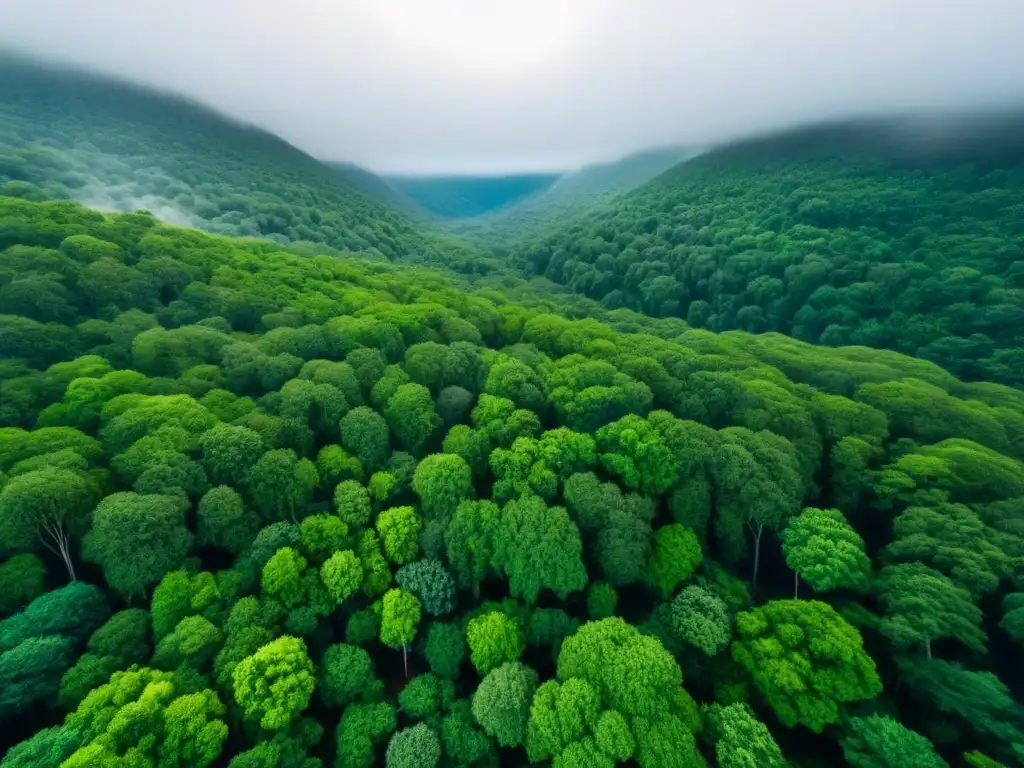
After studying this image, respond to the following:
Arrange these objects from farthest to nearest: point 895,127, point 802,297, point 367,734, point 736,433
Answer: point 895,127
point 802,297
point 736,433
point 367,734

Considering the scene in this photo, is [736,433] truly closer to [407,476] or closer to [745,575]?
[745,575]

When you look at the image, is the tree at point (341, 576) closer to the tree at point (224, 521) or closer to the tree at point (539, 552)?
the tree at point (224, 521)

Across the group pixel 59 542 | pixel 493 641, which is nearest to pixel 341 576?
pixel 493 641

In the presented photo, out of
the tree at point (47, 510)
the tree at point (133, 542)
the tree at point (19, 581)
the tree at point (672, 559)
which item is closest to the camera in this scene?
the tree at point (19, 581)

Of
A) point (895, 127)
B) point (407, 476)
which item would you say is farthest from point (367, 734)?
point (895, 127)

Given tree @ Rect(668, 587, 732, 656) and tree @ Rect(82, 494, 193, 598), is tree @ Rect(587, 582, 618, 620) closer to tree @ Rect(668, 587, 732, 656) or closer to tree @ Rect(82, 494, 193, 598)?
tree @ Rect(668, 587, 732, 656)

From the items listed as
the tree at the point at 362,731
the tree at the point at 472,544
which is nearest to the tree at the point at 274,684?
the tree at the point at 362,731

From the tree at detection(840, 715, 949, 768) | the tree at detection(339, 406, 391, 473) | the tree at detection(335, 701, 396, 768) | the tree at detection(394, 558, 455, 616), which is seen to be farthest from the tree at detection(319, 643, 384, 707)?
the tree at detection(840, 715, 949, 768)
